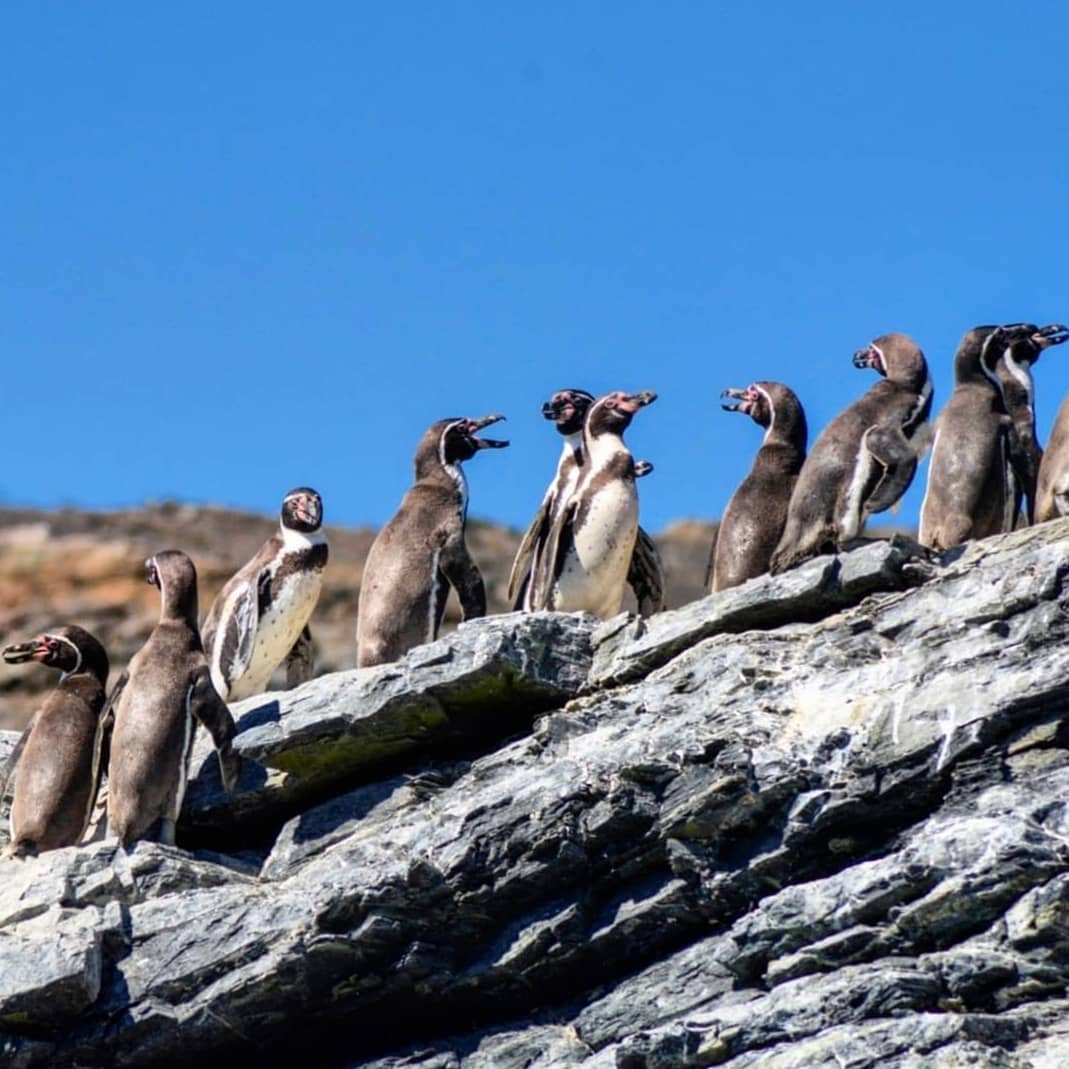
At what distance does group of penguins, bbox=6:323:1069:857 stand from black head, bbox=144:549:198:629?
23mm

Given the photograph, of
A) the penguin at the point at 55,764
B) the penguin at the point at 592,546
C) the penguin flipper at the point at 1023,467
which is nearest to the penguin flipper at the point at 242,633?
the penguin at the point at 55,764

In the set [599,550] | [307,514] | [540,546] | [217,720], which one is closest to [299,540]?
[307,514]

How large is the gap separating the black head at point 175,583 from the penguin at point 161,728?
0.6 inches

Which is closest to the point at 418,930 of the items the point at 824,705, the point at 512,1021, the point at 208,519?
the point at 512,1021

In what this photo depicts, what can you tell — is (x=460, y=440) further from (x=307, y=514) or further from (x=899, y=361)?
(x=899, y=361)

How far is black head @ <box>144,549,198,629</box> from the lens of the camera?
16.5 meters

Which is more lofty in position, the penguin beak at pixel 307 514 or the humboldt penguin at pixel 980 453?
the penguin beak at pixel 307 514

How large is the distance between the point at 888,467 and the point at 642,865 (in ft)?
11.2

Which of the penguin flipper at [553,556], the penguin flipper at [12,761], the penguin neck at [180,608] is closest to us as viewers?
the penguin flipper at [12,761]

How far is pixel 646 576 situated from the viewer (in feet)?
57.8

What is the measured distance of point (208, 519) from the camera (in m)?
42.0

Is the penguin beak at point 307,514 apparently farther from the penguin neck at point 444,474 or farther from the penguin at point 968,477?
the penguin at point 968,477

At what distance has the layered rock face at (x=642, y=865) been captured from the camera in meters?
11.3

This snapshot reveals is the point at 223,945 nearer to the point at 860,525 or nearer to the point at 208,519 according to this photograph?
the point at 860,525
